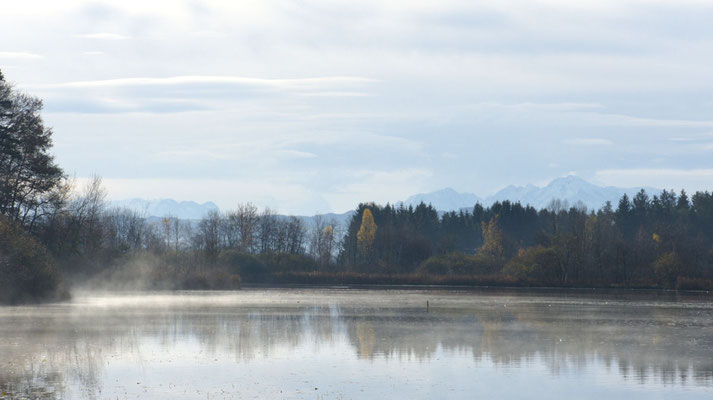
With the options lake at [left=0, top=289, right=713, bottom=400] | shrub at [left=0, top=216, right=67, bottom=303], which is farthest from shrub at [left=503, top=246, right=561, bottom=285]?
shrub at [left=0, top=216, right=67, bottom=303]

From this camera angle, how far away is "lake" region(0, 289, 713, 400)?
18906 millimetres

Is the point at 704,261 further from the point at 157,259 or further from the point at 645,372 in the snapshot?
the point at 645,372

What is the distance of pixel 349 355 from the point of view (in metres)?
24.9

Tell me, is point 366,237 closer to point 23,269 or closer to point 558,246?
point 558,246

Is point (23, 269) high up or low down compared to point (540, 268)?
up

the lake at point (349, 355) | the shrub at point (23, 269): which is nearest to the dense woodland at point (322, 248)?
the shrub at point (23, 269)

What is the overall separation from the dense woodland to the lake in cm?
1318

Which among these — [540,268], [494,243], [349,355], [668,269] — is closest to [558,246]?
[540,268]

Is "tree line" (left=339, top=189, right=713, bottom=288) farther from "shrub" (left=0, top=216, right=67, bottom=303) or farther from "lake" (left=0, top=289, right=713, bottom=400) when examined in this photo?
"shrub" (left=0, top=216, right=67, bottom=303)

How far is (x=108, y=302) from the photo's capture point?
51438mm

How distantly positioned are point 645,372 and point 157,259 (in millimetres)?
65885

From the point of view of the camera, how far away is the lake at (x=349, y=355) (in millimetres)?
18906

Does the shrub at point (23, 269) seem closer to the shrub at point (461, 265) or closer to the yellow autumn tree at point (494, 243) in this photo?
the shrub at point (461, 265)

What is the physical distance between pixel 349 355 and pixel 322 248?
119m
